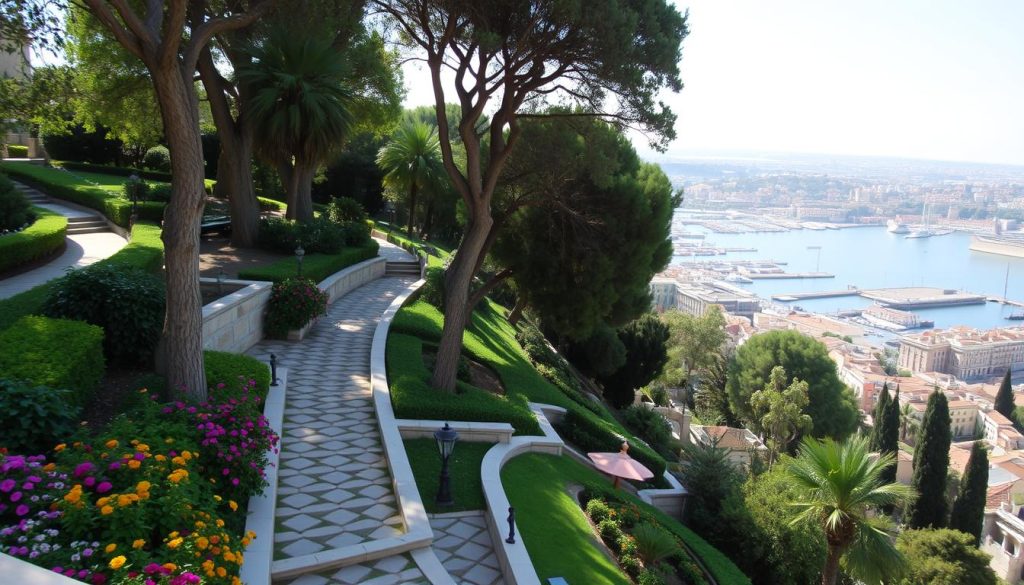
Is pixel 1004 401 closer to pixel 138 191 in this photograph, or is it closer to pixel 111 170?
pixel 138 191

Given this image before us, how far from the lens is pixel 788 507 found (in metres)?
12.7

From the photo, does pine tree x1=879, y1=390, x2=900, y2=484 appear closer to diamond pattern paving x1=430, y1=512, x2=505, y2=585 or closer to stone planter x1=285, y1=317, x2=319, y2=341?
stone planter x1=285, y1=317, x2=319, y2=341

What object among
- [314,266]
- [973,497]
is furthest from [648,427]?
[973,497]

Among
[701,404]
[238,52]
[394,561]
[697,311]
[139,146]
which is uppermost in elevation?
[238,52]

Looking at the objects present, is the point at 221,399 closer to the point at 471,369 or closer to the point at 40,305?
the point at 40,305

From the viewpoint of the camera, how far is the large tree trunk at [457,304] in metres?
12.1

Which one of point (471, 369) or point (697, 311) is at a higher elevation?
point (471, 369)

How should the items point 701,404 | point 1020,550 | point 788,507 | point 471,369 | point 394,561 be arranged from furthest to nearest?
point 701,404
point 1020,550
point 471,369
point 788,507
point 394,561

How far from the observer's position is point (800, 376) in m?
40.5

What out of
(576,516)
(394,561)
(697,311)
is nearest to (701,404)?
(576,516)

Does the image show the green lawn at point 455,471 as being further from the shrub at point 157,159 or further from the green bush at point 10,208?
the shrub at point 157,159

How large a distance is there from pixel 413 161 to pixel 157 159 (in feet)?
45.7

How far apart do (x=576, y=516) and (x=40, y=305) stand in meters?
7.72

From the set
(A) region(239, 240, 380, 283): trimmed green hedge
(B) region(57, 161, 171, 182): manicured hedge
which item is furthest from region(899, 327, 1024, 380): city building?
(A) region(239, 240, 380, 283): trimmed green hedge
